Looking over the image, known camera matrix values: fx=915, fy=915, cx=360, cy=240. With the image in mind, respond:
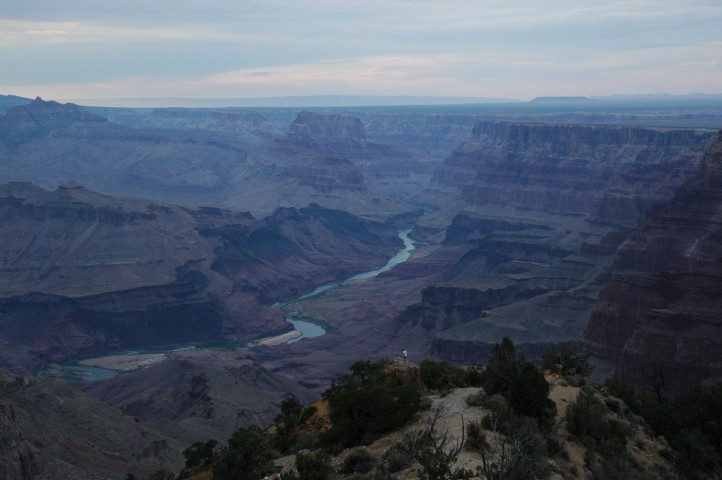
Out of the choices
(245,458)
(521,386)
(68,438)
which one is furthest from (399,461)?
(68,438)

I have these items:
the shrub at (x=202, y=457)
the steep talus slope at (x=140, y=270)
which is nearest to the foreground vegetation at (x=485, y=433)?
the shrub at (x=202, y=457)

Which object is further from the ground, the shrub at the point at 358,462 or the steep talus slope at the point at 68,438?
the shrub at the point at 358,462

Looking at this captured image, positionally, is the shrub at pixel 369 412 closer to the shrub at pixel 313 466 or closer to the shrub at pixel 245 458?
the shrub at pixel 313 466

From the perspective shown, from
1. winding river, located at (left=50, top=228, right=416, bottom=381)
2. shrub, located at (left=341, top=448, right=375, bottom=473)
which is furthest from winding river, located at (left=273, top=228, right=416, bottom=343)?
shrub, located at (left=341, top=448, right=375, bottom=473)

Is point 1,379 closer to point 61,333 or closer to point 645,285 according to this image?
point 645,285

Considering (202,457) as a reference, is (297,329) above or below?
below

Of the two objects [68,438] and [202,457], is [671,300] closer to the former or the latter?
[202,457]
